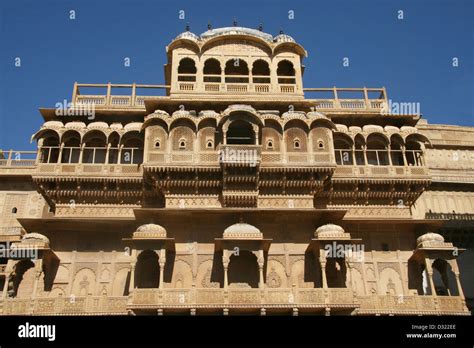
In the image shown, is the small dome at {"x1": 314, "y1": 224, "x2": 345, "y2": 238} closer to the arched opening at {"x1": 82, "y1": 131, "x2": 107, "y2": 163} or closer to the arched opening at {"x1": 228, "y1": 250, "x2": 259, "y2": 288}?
the arched opening at {"x1": 228, "y1": 250, "x2": 259, "y2": 288}

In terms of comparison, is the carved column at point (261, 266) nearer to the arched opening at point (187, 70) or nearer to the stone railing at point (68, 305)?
the stone railing at point (68, 305)

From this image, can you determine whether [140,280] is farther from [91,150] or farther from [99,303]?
[91,150]

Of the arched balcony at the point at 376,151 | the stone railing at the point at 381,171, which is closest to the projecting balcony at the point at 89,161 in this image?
the stone railing at the point at 381,171

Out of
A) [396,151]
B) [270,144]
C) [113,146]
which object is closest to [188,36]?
[113,146]

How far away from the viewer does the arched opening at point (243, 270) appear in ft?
71.5

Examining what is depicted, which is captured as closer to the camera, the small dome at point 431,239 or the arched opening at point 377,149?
the small dome at point 431,239

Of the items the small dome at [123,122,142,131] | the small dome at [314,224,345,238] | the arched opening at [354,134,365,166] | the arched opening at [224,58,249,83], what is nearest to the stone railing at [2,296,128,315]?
the small dome at [314,224,345,238]

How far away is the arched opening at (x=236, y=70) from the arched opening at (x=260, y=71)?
1.64ft

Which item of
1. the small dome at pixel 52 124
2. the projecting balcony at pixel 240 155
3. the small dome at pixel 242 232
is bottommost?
the small dome at pixel 242 232

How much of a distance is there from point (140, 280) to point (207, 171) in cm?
582

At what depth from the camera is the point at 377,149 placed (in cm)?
2666

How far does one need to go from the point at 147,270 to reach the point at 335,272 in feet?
27.9

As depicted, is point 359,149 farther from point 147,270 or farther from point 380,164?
point 147,270

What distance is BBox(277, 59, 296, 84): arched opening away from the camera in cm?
2800
